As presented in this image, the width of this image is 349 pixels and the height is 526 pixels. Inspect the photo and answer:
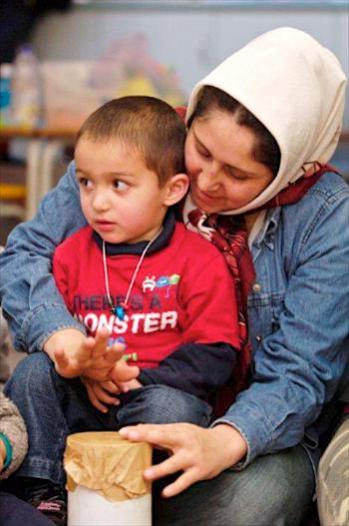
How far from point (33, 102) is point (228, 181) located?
3478 mm

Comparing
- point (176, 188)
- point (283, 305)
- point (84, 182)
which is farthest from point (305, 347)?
point (84, 182)

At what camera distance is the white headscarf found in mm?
1573

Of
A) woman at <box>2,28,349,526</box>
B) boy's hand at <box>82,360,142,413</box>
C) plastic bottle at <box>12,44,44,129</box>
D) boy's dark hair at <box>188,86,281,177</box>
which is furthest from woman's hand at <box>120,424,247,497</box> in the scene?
plastic bottle at <box>12,44,44,129</box>

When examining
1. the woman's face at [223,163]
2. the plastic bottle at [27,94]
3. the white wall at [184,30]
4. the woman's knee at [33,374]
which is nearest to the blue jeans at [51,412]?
the woman's knee at [33,374]

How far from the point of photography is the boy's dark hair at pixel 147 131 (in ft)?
5.30

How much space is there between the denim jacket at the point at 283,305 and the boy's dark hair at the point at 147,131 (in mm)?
180

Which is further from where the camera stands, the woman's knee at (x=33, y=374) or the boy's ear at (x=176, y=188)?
the boy's ear at (x=176, y=188)

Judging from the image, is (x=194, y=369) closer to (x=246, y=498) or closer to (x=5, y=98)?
(x=246, y=498)

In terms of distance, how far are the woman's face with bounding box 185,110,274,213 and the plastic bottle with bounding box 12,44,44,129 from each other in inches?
128

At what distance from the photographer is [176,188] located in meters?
1.67

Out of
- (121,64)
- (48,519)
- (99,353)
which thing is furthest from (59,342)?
(121,64)

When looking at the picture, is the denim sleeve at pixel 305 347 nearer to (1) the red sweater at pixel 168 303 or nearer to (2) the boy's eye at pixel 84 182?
(1) the red sweater at pixel 168 303

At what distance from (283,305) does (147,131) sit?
358 millimetres

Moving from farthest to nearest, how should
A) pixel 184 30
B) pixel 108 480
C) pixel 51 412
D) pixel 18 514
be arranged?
pixel 184 30, pixel 51 412, pixel 18 514, pixel 108 480
